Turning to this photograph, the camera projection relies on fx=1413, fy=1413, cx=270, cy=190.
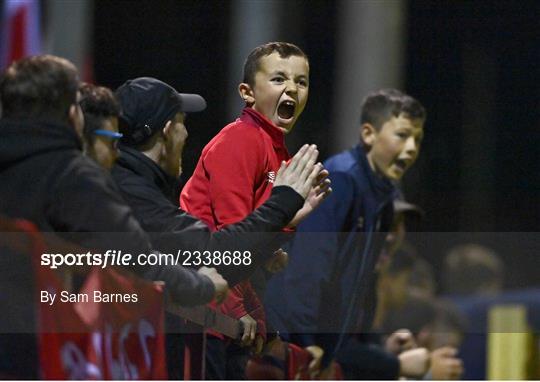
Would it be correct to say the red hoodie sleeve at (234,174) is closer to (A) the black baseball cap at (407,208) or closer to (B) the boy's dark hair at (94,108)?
(B) the boy's dark hair at (94,108)

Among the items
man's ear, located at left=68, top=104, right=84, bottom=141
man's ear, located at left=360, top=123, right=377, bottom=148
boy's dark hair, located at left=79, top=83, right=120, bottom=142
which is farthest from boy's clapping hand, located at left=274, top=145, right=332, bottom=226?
man's ear, located at left=360, top=123, right=377, bottom=148

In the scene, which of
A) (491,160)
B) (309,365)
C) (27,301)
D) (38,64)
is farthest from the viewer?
(491,160)

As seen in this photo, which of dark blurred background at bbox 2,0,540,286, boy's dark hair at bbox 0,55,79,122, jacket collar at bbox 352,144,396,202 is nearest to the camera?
boy's dark hair at bbox 0,55,79,122

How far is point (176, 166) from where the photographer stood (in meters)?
3.43

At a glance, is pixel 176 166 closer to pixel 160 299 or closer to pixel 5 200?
pixel 160 299

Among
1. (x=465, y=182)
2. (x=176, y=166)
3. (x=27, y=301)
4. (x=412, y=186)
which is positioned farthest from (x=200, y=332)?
(x=465, y=182)

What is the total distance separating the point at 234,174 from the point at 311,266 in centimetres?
65

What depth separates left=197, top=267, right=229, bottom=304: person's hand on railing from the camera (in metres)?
3.36

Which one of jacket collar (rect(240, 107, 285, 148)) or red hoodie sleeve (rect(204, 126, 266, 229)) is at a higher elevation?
jacket collar (rect(240, 107, 285, 148))

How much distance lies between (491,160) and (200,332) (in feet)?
6.08

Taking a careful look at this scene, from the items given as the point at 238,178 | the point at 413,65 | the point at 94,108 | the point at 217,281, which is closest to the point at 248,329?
the point at 217,281

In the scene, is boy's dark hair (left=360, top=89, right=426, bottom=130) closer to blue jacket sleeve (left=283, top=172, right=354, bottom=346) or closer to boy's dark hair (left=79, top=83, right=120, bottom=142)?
blue jacket sleeve (left=283, top=172, right=354, bottom=346)

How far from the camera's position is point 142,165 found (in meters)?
3.36

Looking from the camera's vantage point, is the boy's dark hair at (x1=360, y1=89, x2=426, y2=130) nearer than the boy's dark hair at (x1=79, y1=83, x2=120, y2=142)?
No
